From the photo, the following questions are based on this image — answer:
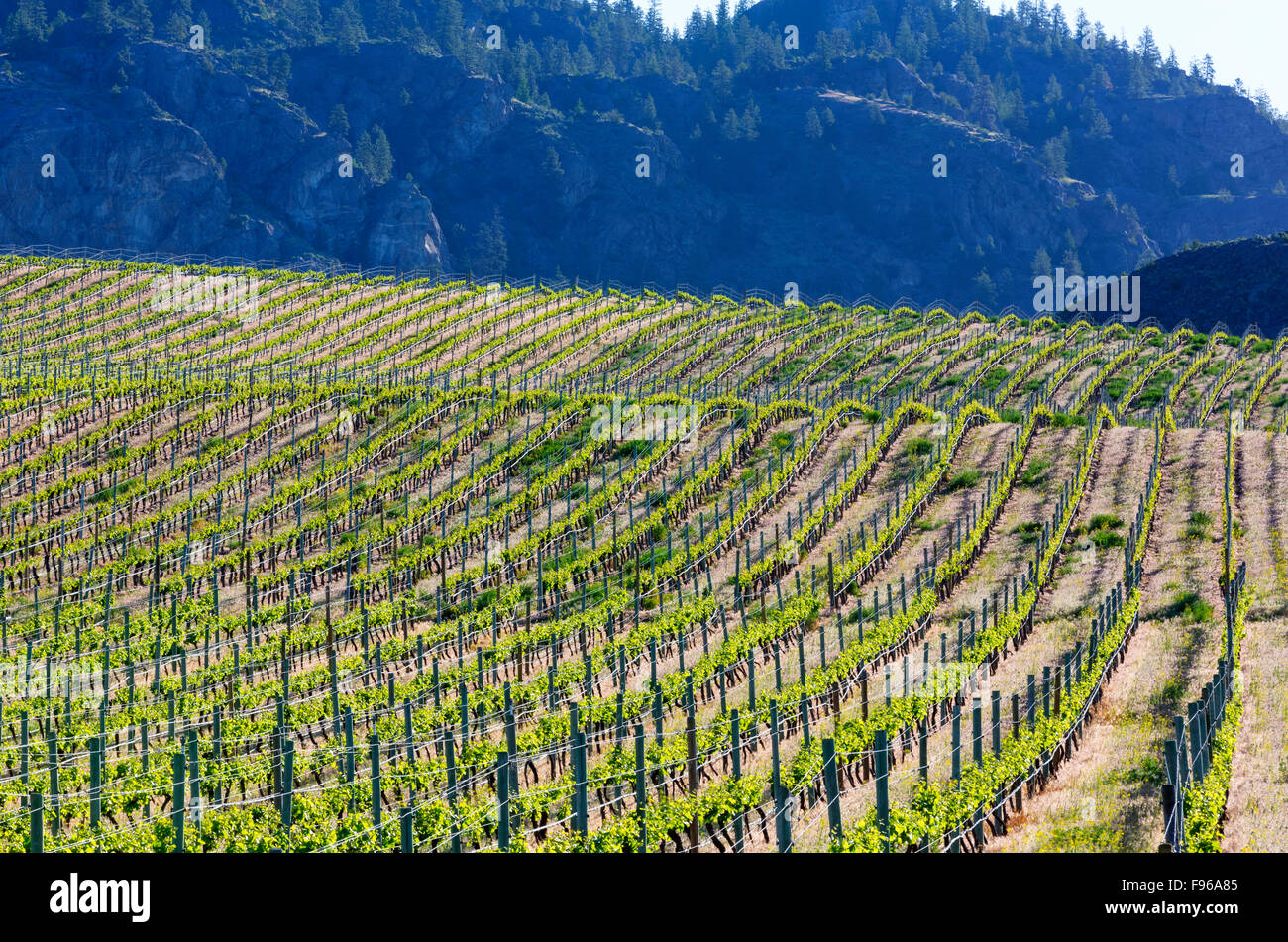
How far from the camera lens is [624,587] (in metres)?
37.8

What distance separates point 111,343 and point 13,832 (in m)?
57.1

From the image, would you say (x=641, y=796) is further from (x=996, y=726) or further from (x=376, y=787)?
(x=996, y=726)

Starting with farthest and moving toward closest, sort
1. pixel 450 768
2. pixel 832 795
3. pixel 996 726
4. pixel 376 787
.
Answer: pixel 996 726
pixel 450 768
pixel 376 787
pixel 832 795

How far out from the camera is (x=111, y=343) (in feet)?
233

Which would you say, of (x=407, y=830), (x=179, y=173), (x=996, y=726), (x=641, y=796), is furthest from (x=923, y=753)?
(x=179, y=173)

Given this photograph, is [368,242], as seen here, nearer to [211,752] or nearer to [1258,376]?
[1258,376]


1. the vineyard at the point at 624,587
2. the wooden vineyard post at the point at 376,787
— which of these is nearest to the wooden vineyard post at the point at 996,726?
the vineyard at the point at 624,587

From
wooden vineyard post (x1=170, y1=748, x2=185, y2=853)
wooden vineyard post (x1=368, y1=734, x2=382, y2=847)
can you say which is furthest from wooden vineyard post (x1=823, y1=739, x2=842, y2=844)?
wooden vineyard post (x1=170, y1=748, x2=185, y2=853)

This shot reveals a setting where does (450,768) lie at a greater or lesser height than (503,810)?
lesser

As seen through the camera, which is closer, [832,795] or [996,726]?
[832,795]

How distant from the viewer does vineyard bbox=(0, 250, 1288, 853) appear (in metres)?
19.5

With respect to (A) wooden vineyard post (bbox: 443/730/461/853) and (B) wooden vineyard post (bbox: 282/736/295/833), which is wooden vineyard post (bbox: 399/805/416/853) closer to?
(A) wooden vineyard post (bbox: 443/730/461/853)

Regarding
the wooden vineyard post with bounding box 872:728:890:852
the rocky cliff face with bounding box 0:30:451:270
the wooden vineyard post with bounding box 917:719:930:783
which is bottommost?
the wooden vineyard post with bounding box 917:719:930:783

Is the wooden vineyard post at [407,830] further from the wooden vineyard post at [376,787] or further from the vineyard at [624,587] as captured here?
the wooden vineyard post at [376,787]
